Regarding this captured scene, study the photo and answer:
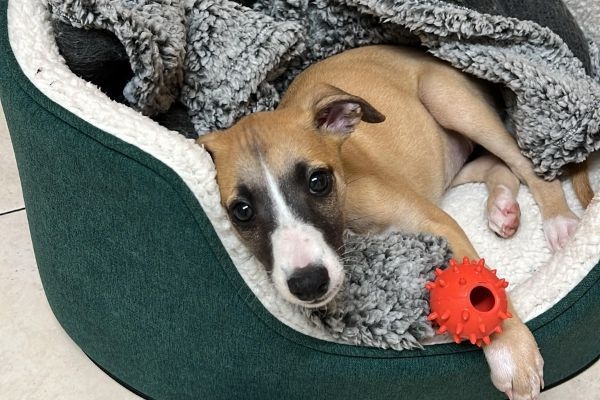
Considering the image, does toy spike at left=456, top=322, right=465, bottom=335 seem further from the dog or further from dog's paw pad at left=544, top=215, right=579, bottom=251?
dog's paw pad at left=544, top=215, right=579, bottom=251

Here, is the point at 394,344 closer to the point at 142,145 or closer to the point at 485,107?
the point at 142,145

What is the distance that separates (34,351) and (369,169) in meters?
1.36

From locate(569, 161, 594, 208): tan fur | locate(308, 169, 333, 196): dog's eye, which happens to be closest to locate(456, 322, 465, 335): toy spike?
locate(308, 169, 333, 196): dog's eye

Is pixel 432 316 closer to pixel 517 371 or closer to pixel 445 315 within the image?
pixel 445 315

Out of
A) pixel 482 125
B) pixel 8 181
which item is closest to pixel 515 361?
pixel 482 125

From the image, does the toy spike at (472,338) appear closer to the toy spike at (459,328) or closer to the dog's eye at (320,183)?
the toy spike at (459,328)

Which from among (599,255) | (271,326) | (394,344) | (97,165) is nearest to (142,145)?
(97,165)

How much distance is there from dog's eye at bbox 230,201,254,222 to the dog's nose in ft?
0.83

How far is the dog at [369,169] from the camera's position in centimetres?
196

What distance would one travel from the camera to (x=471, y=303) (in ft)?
6.54

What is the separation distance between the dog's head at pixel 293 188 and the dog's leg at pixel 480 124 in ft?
2.06

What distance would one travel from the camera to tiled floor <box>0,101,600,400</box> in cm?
266

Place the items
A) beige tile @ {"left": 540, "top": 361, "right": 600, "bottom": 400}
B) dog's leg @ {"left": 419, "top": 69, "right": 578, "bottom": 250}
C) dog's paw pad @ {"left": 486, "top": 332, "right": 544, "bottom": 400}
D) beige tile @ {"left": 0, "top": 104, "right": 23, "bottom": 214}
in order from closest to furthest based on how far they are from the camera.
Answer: dog's paw pad @ {"left": 486, "top": 332, "right": 544, "bottom": 400}, beige tile @ {"left": 540, "top": 361, "right": 600, "bottom": 400}, dog's leg @ {"left": 419, "top": 69, "right": 578, "bottom": 250}, beige tile @ {"left": 0, "top": 104, "right": 23, "bottom": 214}

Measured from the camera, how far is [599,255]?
2293mm
